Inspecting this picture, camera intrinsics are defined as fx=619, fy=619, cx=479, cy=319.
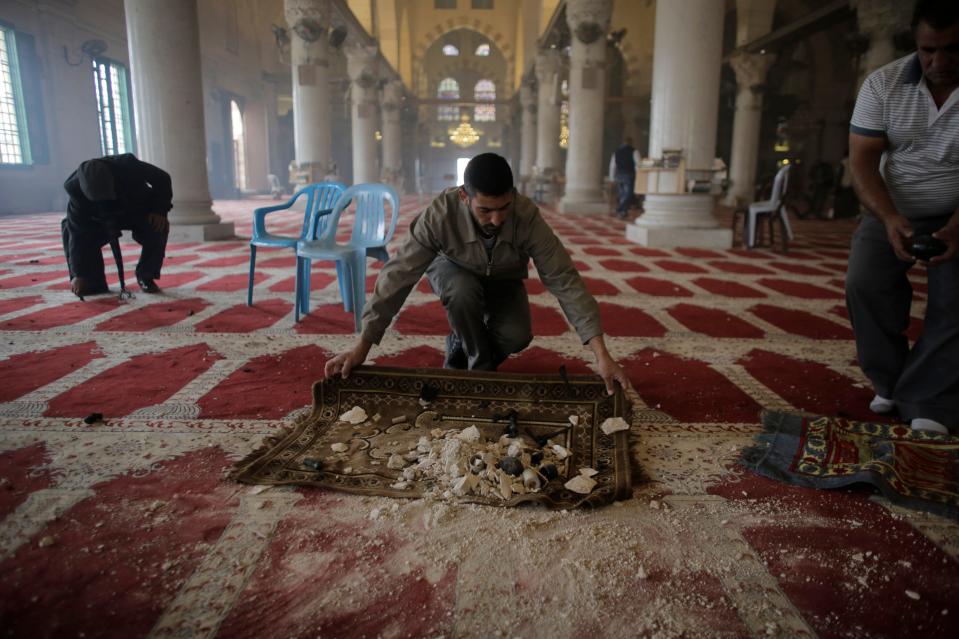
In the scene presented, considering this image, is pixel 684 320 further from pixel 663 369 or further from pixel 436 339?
pixel 436 339

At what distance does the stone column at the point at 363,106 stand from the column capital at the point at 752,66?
9252 millimetres

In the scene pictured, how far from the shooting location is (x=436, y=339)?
312cm

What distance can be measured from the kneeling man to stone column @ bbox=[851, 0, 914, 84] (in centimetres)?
990

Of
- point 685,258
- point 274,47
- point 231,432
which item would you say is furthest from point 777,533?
point 274,47

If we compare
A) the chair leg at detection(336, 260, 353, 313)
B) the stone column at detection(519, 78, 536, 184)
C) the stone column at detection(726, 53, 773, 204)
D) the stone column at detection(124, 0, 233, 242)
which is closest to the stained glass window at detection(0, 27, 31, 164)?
the stone column at detection(124, 0, 233, 242)

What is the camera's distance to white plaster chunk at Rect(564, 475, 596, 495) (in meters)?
1.58

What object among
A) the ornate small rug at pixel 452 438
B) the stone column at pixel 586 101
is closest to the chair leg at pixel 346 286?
the ornate small rug at pixel 452 438

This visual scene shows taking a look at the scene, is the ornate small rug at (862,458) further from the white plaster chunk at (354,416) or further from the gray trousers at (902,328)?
the white plaster chunk at (354,416)

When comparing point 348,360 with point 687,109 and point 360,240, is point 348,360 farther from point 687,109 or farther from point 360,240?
point 687,109

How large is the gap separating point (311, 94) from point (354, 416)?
12.3 metres

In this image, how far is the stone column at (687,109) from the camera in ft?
22.3

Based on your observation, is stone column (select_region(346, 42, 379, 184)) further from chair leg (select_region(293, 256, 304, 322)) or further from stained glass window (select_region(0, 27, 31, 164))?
chair leg (select_region(293, 256, 304, 322))

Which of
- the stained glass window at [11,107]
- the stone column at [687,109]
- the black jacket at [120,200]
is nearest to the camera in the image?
the black jacket at [120,200]

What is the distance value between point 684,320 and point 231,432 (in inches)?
102
